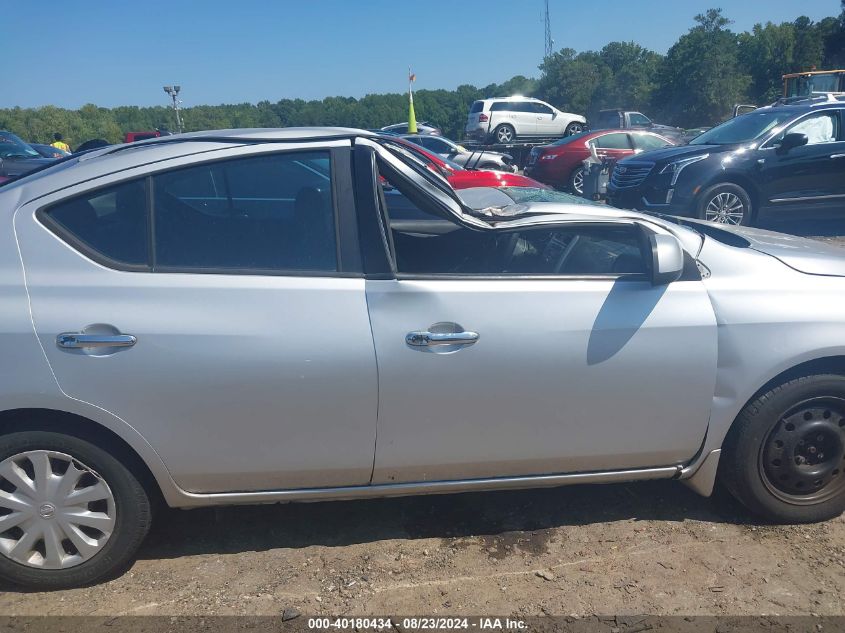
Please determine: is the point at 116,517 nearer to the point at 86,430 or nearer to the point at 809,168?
the point at 86,430

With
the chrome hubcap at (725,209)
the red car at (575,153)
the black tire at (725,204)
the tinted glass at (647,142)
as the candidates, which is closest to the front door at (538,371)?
the black tire at (725,204)

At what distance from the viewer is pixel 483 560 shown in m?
2.75

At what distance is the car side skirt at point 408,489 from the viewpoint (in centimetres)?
259

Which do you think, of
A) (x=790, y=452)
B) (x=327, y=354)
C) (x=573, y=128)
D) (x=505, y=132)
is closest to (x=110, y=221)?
(x=327, y=354)

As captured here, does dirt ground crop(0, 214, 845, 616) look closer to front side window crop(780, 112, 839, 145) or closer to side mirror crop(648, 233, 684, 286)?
side mirror crop(648, 233, 684, 286)

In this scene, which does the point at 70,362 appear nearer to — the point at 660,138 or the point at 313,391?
the point at 313,391

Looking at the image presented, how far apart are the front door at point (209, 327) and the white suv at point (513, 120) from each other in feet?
82.5

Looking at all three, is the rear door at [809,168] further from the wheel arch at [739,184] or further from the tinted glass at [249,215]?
the tinted glass at [249,215]

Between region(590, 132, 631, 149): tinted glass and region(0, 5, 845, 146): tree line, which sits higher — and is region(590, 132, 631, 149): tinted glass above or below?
below

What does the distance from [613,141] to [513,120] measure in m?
13.5

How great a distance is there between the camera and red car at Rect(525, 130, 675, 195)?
14.9m

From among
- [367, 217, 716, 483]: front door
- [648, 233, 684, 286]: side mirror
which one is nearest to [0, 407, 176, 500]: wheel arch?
[367, 217, 716, 483]: front door

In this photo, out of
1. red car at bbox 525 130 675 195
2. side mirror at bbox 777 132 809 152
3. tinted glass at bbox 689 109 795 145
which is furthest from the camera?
red car at bbox 525 130 675 195

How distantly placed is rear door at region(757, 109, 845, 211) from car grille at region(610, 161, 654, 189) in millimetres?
1510
